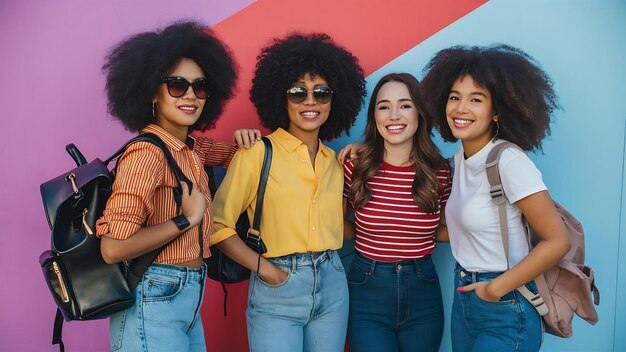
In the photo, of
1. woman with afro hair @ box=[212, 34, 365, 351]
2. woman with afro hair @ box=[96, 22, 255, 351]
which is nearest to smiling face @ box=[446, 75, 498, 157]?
woman with afro hair @ box=[212, 34, 365, 351]

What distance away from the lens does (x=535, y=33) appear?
351 centimetres

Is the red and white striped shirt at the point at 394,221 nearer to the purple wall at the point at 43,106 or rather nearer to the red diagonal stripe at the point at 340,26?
the red diagonal stripe at the point at 340,26

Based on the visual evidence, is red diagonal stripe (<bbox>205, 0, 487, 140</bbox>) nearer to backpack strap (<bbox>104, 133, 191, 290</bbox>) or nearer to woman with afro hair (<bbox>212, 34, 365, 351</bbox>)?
woman with afro hair (<bbox>212, 34, 365, 351</bbox>)

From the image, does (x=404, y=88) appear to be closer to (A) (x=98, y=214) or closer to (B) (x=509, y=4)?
(B) (x=509, y=4)

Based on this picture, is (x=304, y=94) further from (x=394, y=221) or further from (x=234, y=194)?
(x=394, y=221)

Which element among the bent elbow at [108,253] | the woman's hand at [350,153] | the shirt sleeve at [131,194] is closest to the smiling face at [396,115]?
the woman's hand at [350,153]

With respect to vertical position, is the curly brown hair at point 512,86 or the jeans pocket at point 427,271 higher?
the curly brown hair at point 512,86

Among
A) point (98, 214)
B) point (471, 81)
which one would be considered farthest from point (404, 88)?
point (98, 214)

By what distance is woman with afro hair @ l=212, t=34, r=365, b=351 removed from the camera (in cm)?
272

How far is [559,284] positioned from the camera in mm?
2502

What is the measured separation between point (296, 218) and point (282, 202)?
109 millimetres

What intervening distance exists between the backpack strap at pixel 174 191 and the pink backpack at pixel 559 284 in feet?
4.42

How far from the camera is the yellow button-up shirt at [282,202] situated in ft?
9.03

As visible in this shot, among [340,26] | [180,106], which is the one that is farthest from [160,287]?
[340,26]
